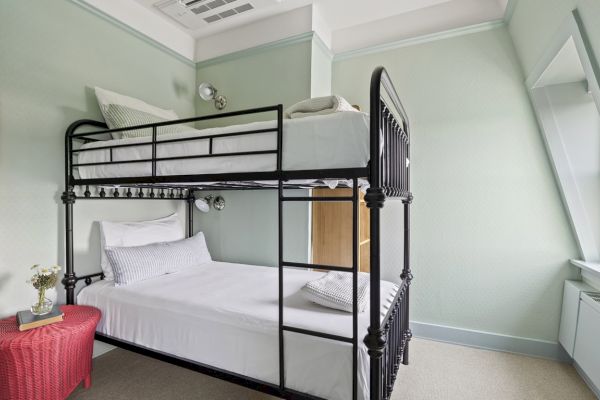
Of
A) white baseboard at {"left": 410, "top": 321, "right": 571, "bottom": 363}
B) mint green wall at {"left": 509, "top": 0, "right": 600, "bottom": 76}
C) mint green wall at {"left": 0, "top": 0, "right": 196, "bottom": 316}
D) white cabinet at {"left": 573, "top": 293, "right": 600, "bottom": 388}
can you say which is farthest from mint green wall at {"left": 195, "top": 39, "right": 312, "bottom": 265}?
white cabinet at {"left": 573, "top": 293, "right": 600, "bottom": 388}

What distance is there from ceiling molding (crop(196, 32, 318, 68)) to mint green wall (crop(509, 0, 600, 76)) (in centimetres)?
154

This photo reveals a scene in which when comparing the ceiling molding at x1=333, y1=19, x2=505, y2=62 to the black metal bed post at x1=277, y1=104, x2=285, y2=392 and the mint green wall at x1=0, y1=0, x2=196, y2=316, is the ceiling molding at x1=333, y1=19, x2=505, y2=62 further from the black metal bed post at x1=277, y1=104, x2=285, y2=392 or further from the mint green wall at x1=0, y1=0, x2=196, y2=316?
the mint green wall at x1=0, y1=0, x2=196, y2=316

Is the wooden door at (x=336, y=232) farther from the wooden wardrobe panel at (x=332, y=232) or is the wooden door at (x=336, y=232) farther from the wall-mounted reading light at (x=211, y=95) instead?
the wall-mounted reading light at (x=211, y=95)

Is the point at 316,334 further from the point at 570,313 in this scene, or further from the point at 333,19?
the point at 333,19

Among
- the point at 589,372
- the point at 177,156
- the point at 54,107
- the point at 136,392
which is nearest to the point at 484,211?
the point at 589,372

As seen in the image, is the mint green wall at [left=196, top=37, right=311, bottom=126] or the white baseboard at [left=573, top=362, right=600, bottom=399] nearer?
the white baseboard at [left=573, top=362, right=600, bottom=399]

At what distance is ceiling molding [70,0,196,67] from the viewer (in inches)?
90.4

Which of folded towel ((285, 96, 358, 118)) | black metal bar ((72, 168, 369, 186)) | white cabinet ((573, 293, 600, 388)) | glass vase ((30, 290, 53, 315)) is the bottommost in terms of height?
white cabinet ((573, 293, 600, 388))

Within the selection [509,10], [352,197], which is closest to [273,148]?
[352,197]

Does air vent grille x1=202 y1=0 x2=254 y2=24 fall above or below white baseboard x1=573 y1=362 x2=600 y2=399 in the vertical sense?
above

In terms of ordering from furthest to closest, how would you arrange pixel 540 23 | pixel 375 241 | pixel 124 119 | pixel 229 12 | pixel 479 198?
pixel 229 12, pixel 479 198, pixel 124 119, pixel 540 23, pixel 375 241

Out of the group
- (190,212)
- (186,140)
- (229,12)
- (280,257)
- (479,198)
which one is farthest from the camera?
(190,212)

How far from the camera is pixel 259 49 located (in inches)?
117

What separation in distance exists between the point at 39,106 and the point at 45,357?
1.55 meters
